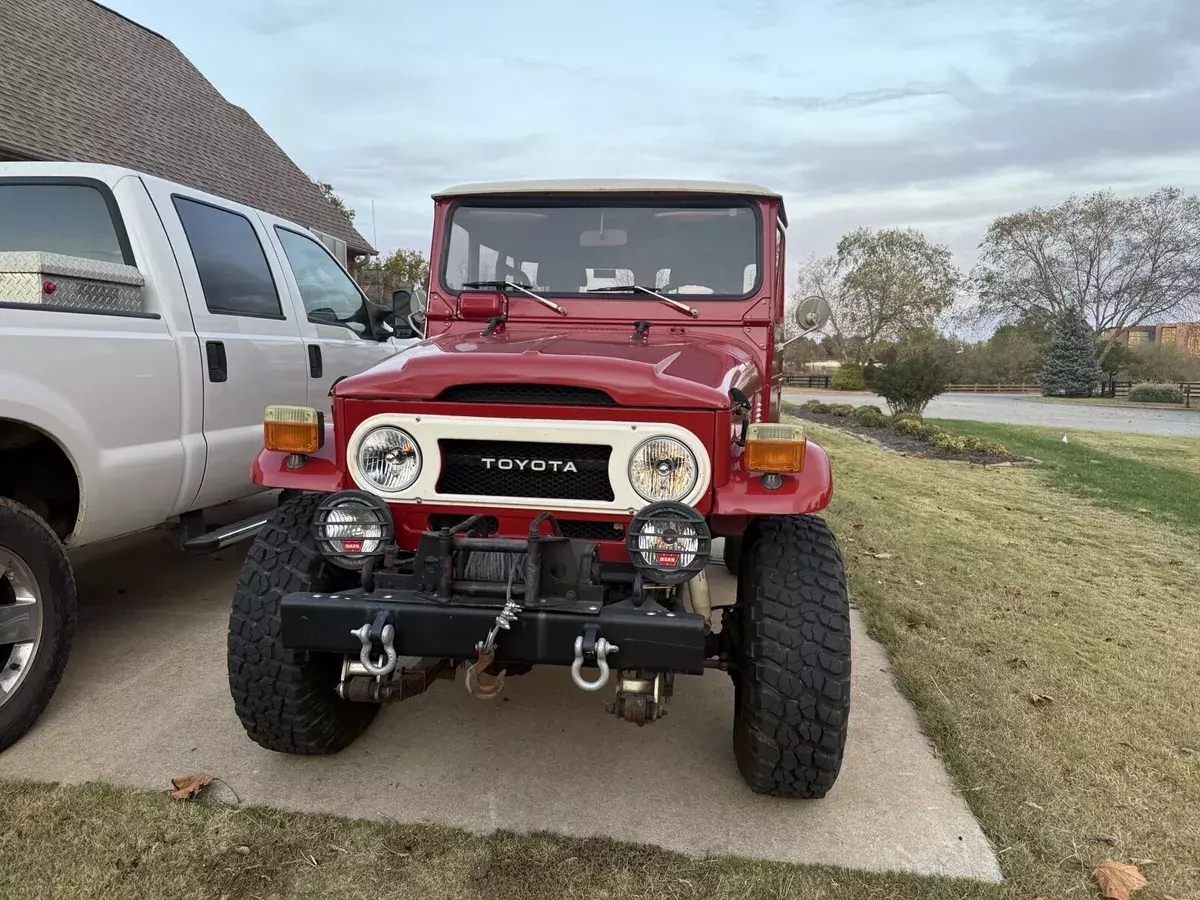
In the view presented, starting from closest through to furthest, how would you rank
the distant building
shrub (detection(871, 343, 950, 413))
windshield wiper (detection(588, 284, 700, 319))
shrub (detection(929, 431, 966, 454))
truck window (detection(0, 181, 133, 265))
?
windshield wiper (detection(588, 284, 700, 319)) < truck window (detection(0, 181, 133, 265)) < shrub (detection(929, 431, 966, 454)) < shrub (detection(871, 343, 950, 413)) < the distant building

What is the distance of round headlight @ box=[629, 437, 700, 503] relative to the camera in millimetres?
2393

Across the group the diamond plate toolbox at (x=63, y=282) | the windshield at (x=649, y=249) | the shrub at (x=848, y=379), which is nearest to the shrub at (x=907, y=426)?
the windshield at (x=649, y=249)

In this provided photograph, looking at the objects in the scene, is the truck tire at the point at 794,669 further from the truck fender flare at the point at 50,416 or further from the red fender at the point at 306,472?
the truck fender flare at the point at 50,416

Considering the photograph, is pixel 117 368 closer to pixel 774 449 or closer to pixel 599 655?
pixel 599 655

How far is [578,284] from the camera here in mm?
3602

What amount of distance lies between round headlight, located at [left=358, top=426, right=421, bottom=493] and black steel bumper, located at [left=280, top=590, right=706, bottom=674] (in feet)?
1.27

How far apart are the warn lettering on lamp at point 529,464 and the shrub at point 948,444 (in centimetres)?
1032

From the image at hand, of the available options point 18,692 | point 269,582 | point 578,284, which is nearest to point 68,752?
point 18,692

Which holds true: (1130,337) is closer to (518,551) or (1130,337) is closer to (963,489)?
(963,489)

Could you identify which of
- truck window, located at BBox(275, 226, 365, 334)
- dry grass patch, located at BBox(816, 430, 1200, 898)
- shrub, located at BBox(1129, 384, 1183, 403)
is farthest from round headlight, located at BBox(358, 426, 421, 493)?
shrub, located at BBox(1129, 384, 1183, 403)

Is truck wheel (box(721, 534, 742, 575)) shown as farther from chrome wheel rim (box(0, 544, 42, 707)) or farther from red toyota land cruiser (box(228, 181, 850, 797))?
chrome wheel rim (box(0, 544, 42, 707))

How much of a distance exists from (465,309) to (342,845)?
2.15 meters

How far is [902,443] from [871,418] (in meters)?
2.66

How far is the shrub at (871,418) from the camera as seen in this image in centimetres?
1486
